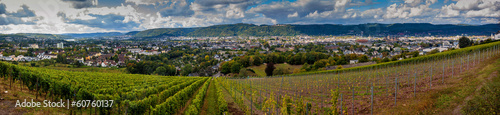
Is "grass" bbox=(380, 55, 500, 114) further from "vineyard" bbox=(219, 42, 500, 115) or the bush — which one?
"vineyard" bbox=(219, 42, 500, 115)

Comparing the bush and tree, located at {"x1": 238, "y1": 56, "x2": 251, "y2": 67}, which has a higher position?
the bush

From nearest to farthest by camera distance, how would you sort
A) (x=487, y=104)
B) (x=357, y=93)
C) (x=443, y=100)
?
(x=487, y=104), (x=443, y=100), (x=357, y=93)

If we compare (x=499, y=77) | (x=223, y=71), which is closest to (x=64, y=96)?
A: (x=499, y=77)

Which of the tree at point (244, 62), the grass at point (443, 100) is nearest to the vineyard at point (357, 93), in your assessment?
the grass at point (443, 100)

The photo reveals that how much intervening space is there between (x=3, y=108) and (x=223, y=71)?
74.8m

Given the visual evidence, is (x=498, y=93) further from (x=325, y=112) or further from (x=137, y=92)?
(x=137, y=92)

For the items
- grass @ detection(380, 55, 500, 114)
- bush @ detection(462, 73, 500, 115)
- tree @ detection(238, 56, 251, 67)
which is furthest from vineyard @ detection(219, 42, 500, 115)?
tree @ detection(238, 56, 251, 67)

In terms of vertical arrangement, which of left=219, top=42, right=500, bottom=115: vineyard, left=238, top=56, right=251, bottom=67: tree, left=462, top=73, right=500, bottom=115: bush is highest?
left=462, top=73, right=500, bottom=115: bush

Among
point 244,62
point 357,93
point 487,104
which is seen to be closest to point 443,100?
point 487,104

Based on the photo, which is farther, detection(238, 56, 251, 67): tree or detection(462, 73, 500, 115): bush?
detection(238, 56, 251, 67): tree

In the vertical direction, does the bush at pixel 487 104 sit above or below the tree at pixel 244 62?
above

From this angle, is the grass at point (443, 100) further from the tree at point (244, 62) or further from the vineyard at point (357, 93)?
the tree at point (244, 62)

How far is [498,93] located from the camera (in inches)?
291

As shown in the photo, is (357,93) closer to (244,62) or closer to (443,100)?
(443,100)
